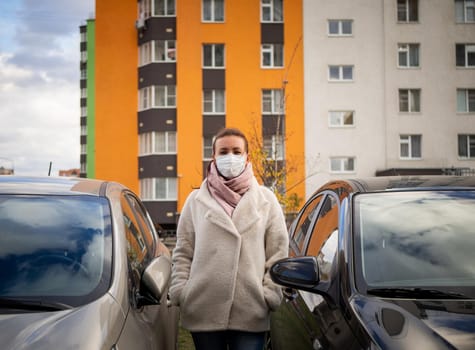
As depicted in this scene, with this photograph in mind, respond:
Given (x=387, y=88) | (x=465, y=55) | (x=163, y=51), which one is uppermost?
(x=163, y=51)

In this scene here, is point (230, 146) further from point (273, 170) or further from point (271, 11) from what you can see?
point (271, 11)

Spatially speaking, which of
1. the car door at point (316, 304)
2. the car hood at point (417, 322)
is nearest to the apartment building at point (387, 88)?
the car door at point (316, 304)

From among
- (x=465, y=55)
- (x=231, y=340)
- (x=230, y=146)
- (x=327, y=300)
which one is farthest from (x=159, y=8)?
(x=327, y=300)

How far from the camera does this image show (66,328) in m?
2.47

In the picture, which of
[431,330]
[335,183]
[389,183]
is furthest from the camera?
[335,183]

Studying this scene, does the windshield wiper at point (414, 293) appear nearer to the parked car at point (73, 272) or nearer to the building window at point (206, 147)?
the parked car at point (73, 272)

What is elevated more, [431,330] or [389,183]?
[389,183]

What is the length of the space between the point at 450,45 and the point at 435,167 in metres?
7.67

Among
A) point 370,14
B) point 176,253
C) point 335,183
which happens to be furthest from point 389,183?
point 370,14

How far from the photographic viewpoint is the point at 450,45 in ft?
120

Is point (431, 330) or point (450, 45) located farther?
point (450, 45)

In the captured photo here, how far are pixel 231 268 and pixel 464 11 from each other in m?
38.2

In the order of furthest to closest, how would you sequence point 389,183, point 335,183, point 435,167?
point 435,167, point 335,183, point 389,183

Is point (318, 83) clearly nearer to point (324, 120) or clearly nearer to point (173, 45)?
point (324, 120)
